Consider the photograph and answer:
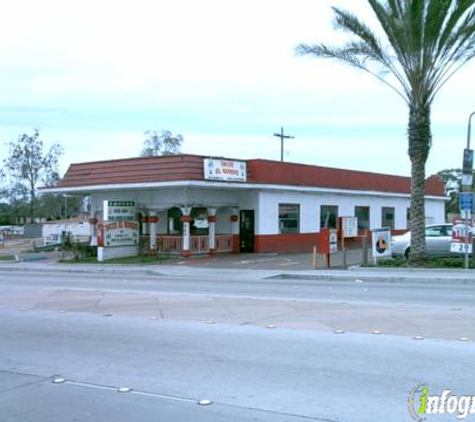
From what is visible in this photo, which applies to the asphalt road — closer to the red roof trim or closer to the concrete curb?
the concrete curb

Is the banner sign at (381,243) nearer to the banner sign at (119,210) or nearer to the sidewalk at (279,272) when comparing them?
the sidewalk at (279,272)

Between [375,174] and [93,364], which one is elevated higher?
[375,174]

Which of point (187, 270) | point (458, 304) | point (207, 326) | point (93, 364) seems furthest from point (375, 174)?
point (93, 364)

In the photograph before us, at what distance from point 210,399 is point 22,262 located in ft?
91.9

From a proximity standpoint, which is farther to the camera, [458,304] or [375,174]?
[375,174]

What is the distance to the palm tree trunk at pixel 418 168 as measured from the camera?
23.1 metres

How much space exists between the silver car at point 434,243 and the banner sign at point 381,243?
1452 mm

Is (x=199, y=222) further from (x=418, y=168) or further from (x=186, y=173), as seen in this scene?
(x=418, y=168)

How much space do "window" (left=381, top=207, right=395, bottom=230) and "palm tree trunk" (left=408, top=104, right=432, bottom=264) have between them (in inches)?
732

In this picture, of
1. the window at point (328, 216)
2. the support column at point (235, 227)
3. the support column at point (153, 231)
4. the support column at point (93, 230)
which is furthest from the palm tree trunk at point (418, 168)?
the support column at point (93, 230)

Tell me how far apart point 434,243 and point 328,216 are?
10.9 m

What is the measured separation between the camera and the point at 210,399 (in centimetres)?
635

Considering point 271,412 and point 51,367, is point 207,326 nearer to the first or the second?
point 51,367

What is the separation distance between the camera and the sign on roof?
1139 inches
